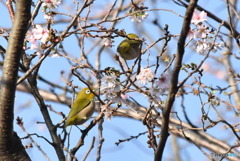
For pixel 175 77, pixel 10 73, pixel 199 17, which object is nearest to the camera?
pixel 175 77

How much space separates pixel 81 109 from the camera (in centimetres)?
352

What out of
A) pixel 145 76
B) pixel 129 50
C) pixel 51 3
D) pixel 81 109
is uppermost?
pixel 129 50

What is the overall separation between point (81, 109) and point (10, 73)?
1.22m

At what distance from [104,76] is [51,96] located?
4.35 m

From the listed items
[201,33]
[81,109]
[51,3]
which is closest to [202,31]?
[201,33]

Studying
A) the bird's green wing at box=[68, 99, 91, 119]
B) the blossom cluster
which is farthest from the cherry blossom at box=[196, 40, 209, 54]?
the bird's green wing at box=[68, 99, 91, 119]

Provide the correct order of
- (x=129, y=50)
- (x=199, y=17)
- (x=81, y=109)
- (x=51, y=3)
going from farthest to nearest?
(x=129, y=50)
(x=81, y=109)
(x=51, y=3)
(x=199, y=17)

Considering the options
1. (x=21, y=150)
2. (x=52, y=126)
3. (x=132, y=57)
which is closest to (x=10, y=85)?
(x=21, y=150)

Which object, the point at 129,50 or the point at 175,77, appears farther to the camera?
the point at 129,50

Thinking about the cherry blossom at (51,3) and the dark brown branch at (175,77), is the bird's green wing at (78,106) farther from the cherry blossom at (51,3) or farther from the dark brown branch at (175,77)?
the dark brown branch at (175,77)

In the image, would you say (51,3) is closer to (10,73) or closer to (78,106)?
(10,73)

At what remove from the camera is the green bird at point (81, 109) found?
3.44 metres

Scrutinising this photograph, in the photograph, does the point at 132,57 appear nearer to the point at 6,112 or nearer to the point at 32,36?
the point at 32,36

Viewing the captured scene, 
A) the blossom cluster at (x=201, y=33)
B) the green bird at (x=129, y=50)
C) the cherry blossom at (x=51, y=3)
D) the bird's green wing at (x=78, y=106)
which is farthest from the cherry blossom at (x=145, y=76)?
the green bird at (x=129, y=50)
